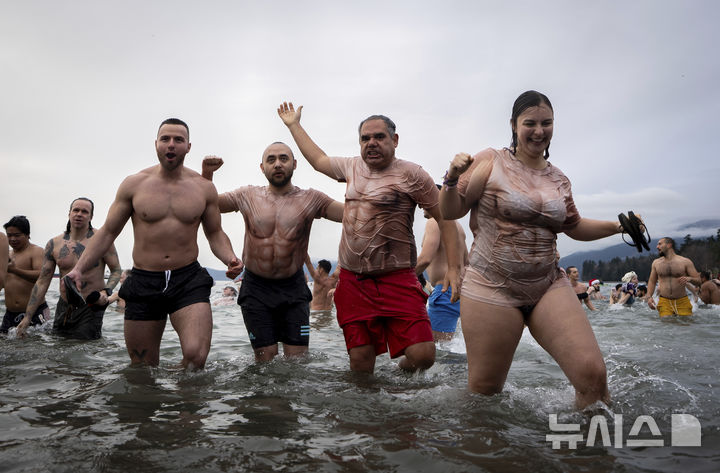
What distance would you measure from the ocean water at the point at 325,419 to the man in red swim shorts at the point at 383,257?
0.35 metres

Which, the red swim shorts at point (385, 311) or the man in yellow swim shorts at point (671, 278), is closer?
the red swim shorts at point (385, 311)

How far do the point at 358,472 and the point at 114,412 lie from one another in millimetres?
1937

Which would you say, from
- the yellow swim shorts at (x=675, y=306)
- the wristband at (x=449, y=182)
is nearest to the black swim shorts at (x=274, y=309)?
the wristband at (x=449, y=182)

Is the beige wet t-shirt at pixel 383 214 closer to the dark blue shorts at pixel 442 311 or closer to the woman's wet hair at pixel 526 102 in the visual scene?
the woman's wet hair at pixel 526 102

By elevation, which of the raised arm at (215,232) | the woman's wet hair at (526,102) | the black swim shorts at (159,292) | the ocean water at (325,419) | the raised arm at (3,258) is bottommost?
the ocean water at (325,419)

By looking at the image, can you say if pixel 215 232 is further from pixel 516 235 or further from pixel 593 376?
pixel 593 376

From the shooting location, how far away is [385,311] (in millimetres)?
4641

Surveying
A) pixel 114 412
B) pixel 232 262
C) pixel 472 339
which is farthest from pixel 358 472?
pixel 232 262

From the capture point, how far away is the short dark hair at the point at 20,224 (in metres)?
8.38

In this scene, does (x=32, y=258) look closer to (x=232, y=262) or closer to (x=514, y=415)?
(x=232, y=262)

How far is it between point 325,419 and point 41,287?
6.02 m

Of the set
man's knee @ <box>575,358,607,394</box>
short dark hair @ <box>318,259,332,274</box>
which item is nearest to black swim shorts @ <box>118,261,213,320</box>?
man's knee @ <box>575,358,607,394</box>

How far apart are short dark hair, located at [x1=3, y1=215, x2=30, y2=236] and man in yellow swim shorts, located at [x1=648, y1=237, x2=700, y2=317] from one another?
13494mm

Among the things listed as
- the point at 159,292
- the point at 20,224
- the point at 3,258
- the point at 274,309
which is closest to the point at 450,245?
the point at 274,309
